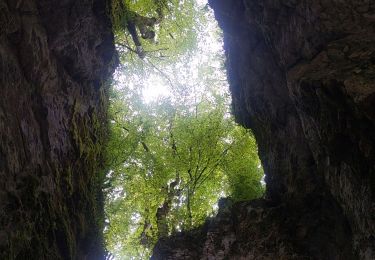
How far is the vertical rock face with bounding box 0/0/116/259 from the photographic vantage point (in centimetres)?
771

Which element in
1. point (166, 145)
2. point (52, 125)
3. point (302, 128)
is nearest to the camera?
point (52, 125)

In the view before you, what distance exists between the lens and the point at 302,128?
31.9 ft

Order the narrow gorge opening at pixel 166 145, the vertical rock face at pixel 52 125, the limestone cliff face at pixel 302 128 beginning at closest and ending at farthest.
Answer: the limestone cliff face at pixel 302 128 → the vertical rock face at pixel 52 125 → the narrow gorge opening at pixel 166 145

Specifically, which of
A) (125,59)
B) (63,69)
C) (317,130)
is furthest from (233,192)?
(125,59)

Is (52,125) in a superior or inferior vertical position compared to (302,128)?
superior

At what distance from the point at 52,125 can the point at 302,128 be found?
5876 millimetres

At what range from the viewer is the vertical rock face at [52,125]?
7715mm

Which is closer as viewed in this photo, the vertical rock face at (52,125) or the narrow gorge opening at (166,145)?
the vertical rock face at (52,125)

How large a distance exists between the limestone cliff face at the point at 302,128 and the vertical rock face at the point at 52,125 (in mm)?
2662

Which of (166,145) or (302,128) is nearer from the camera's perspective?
(302,128)

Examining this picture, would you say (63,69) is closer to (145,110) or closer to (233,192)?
(233,192)

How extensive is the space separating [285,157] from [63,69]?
6.17 m

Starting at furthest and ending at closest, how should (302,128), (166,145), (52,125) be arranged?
(166,145) < (302,128) < (52,125)

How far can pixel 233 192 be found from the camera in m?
12.6
